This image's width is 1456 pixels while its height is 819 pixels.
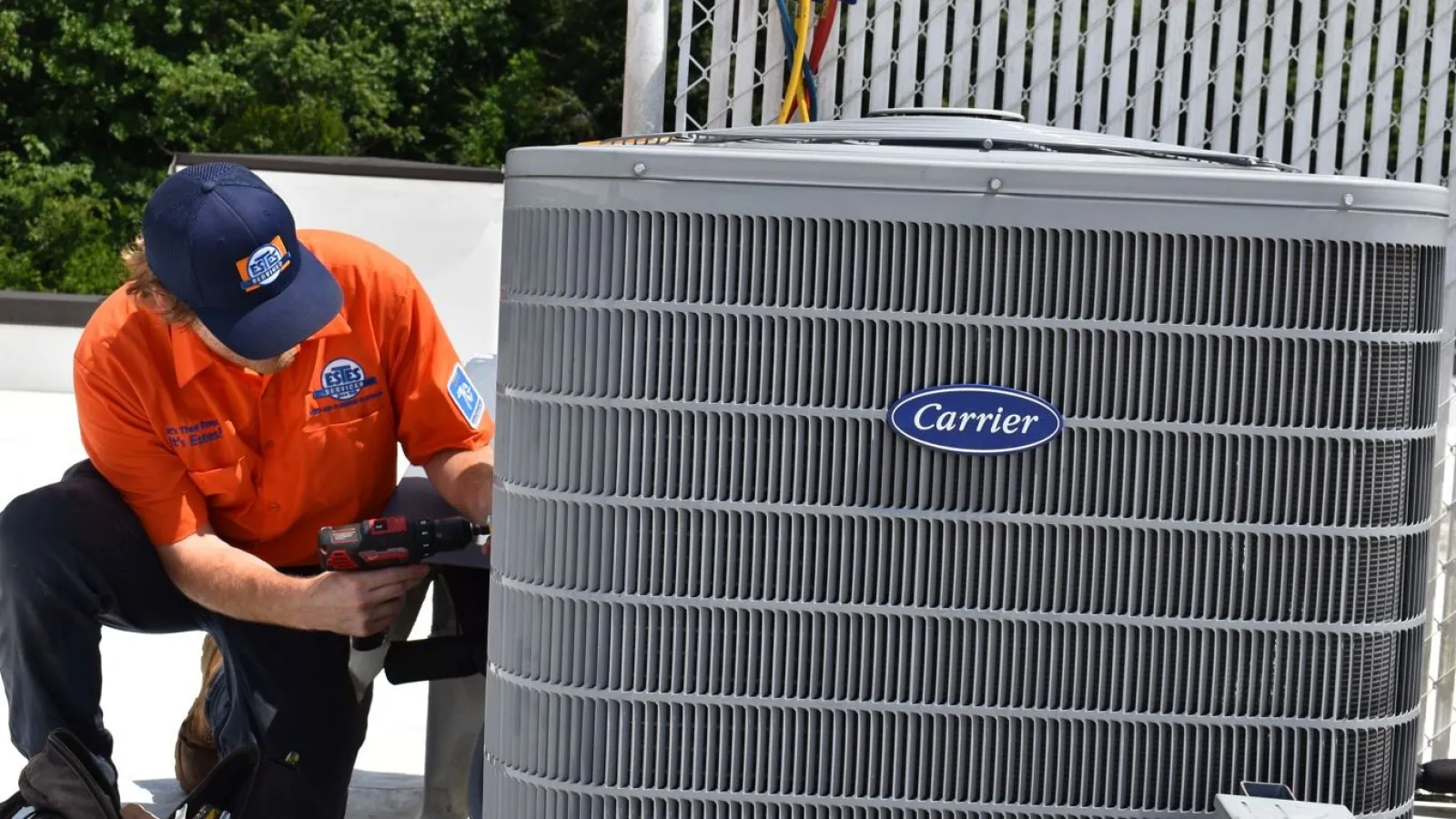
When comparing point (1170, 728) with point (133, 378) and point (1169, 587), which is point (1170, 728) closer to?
point (1169, 587)

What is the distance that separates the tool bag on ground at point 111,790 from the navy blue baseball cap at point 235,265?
64 cm

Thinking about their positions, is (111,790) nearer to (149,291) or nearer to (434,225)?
(149,291)

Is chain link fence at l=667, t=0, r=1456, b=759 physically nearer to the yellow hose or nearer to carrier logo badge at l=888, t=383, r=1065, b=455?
the yellow hose

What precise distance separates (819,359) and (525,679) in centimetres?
47

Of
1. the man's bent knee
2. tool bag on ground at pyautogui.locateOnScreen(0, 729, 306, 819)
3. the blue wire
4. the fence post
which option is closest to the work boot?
tool bag on ground at pyautogui.locateOnScreen(0, 729, 306, 819)

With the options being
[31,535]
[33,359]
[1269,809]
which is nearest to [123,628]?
[31,535]

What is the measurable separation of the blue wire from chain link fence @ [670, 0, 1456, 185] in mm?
23

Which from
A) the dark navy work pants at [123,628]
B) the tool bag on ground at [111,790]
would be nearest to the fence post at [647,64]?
the dark navy work pants at [123,628]

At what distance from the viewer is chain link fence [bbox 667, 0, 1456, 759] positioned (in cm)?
299

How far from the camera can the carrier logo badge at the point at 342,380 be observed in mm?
2609

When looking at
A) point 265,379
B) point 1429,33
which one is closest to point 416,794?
point 265,379

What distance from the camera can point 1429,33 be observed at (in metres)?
3.02

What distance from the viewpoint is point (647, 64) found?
A: 9.30 feet

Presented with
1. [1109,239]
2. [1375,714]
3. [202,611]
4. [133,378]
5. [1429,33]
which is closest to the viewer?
[1109,239]
